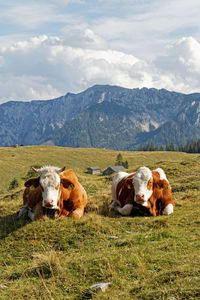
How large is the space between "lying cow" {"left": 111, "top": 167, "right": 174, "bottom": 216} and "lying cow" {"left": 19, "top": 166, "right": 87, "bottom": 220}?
222 centimetres

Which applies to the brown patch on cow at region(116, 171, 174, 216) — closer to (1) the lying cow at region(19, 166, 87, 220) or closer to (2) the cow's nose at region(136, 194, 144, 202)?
(2) the cow's nose at region(136, 194, 144, 202)

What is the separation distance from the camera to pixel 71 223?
1254 cm

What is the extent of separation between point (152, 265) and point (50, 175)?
689 cm

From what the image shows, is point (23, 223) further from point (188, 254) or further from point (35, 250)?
point (188, 254)

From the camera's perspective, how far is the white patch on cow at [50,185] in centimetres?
1327

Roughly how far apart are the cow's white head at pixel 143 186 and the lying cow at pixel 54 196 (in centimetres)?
281

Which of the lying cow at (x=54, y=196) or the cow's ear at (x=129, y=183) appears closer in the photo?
the lying cow at (x=54, y=196)

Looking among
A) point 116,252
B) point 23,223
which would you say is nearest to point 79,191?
point 23,223

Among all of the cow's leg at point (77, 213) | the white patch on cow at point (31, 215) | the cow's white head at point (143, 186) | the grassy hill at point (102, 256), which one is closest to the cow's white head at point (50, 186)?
the grassy hill at point (102, 256)

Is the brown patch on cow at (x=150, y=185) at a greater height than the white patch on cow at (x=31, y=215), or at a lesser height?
greater

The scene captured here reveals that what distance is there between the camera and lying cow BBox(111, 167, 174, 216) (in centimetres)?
1539

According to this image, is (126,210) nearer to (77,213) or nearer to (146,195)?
(146,195)

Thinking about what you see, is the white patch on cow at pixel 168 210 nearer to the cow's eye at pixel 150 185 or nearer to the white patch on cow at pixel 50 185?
the cow's eye at pixel 150 185

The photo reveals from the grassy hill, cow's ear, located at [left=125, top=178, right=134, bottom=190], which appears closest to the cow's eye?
cow's ear, located at [left=125, top=178, right=134, bottom=190]
